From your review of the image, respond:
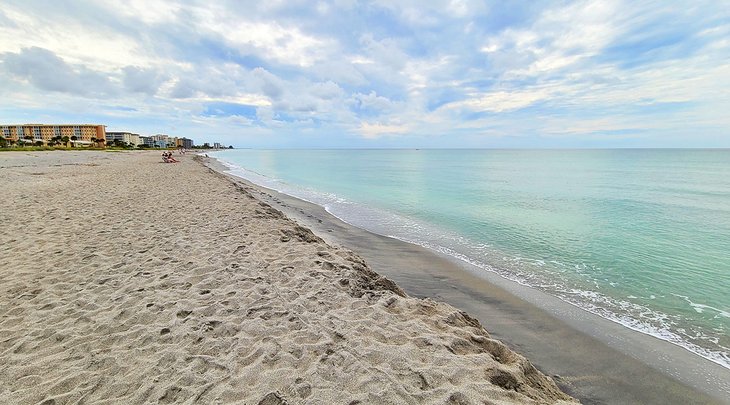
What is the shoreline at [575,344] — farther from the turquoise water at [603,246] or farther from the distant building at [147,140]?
the distant building at [147,140]

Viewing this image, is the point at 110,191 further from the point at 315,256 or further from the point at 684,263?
the point at 684,263

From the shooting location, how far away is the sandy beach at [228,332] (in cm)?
310

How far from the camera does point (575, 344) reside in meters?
5.08

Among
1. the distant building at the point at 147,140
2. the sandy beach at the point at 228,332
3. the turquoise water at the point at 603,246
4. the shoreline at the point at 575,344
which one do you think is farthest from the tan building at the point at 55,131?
the shoreline at the point at 575,344

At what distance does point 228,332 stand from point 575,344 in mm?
5069

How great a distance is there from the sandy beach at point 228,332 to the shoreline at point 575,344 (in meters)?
0.91

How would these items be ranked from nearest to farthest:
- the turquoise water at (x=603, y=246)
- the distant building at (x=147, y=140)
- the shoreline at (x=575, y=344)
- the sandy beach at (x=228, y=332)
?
1. the sandy beach at (x=228, y=332)
2. the shoreline at (x=575, y=344)
3. the turquoise water at (x=603, y=246)
4. the distant building at (x=147, y=140)

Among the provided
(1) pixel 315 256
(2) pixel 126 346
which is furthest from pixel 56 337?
(1) pixel 315 256

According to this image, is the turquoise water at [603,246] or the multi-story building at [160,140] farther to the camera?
the multi-story building at [160,140]

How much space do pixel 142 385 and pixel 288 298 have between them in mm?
2067

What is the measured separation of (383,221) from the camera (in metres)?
14.4

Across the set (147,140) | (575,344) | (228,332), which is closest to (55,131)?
(147,140)

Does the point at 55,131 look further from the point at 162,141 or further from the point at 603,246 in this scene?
the point at 603,246

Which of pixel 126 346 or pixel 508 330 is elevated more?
pixel 126 346
